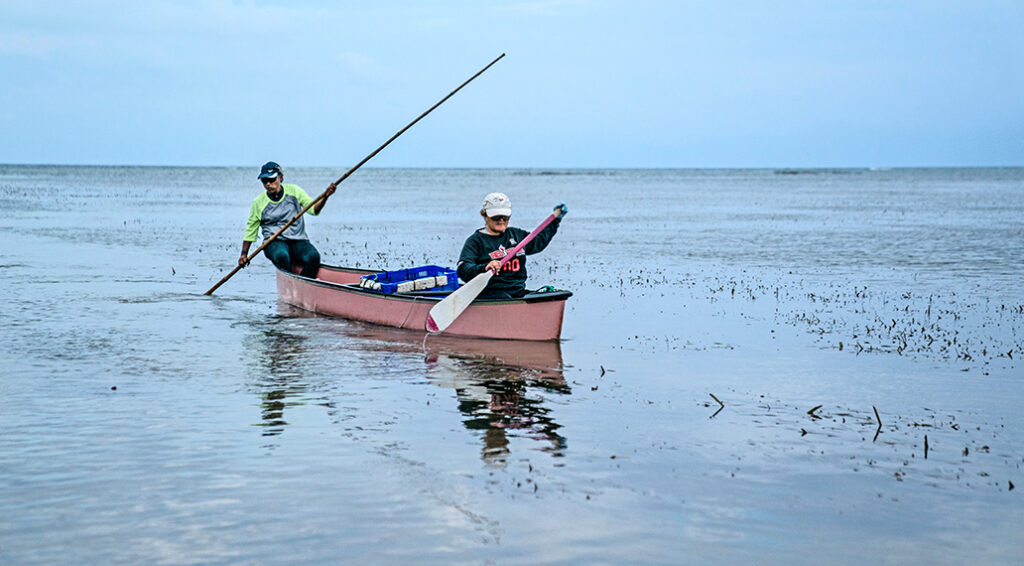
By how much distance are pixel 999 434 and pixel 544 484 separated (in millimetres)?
3588

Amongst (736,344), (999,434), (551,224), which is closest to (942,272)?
(736,344)

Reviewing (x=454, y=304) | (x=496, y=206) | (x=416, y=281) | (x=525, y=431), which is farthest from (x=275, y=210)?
(x=525, y=431)

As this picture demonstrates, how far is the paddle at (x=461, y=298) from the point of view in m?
11.1

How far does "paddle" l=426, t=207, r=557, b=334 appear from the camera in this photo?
11.1 metres

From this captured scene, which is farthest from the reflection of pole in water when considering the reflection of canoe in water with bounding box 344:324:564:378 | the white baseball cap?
the white baseball cap

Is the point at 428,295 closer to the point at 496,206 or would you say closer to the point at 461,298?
the point at 461,298

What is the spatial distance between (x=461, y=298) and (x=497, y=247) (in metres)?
0.79

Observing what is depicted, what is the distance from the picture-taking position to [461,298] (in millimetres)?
11547

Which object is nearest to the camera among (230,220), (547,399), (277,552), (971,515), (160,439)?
(277,552)

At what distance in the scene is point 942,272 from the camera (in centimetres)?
1939

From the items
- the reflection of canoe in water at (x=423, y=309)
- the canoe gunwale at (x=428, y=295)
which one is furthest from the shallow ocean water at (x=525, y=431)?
the canoe gunwale at (x=428, y=295)

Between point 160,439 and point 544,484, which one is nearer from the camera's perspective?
point 544,484

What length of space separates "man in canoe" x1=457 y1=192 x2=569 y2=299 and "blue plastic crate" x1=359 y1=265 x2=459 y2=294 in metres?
1.20

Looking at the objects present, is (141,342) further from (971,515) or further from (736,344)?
(971,515)
